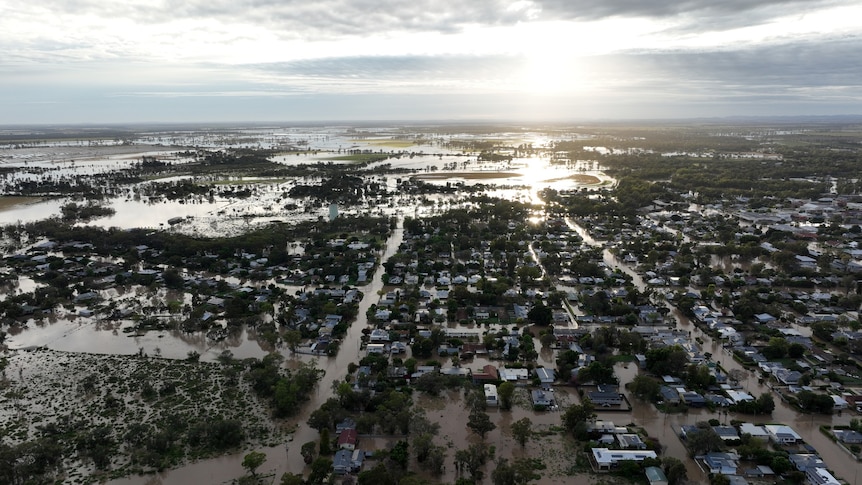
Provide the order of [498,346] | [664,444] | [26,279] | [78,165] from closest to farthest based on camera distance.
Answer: [664,444] → [498,346] → [26,279] → [78,165]

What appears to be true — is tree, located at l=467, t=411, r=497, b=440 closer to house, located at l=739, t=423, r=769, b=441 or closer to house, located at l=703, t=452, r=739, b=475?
house, located at l=703, t=452, r=739, b=475

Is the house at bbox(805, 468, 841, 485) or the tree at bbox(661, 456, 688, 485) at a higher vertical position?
the tree at bbox(661, 456, 688, 485)

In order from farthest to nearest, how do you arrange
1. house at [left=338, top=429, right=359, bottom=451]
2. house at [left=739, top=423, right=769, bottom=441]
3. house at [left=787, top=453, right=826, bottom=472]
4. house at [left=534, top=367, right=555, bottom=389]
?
1. house at [left=534, top=367, right=555, bottom=389]
2. house at [left=739, top=423, right=769, bottom=441]
3. house at [left=338, top=429, right=359, bottom=451]
4. house at [left=787, top=453, right=826, bottom=472]

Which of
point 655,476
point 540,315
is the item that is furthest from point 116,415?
point 540,315

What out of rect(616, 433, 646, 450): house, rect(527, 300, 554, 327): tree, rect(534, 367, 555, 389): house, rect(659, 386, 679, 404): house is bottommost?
rect(616, 433, 646, 450): house

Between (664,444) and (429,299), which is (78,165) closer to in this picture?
(429,299)

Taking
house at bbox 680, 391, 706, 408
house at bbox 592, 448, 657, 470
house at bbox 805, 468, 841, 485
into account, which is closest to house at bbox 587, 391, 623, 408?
house at bbox 680, 391, 706, 408

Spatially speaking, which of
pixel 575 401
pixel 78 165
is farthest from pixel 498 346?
pixel 78 165
